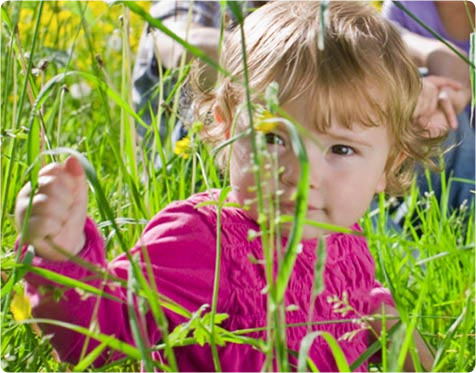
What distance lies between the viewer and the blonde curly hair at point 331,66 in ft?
4.89

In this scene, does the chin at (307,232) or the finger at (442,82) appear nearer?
the chin at (307,232)

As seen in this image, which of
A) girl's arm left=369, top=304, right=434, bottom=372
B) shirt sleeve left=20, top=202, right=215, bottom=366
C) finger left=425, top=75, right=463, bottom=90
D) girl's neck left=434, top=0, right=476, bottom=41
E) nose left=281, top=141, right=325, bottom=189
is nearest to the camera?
shirt sleeve left=20, top=202, right=215, bottom=366

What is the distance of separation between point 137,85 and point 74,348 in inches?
79.3

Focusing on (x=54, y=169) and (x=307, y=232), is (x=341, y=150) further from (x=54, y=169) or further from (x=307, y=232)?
(x=54, y=169)

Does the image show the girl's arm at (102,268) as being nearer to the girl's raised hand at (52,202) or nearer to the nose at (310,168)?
the girl's raised hand at (52,202)

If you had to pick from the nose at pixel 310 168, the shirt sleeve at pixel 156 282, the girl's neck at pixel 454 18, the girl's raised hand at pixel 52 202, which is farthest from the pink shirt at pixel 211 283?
the girl's neck at pixel 454 18

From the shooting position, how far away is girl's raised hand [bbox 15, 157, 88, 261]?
1096mm

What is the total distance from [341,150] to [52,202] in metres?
0.54

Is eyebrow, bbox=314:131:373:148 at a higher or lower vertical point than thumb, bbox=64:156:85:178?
higher

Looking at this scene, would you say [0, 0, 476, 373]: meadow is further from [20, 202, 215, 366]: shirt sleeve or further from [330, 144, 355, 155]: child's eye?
[330, 144, 355, 155]: child's eye

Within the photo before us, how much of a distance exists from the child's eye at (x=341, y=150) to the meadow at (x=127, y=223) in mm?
159

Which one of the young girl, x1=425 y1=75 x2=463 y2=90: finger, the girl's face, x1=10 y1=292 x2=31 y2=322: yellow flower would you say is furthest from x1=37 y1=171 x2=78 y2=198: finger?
x1=425 y1=75 x2=463 y2=90: finger

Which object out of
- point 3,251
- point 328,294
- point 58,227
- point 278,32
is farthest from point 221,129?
point 58,227

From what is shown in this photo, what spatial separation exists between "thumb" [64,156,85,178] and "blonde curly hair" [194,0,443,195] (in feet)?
1.35
